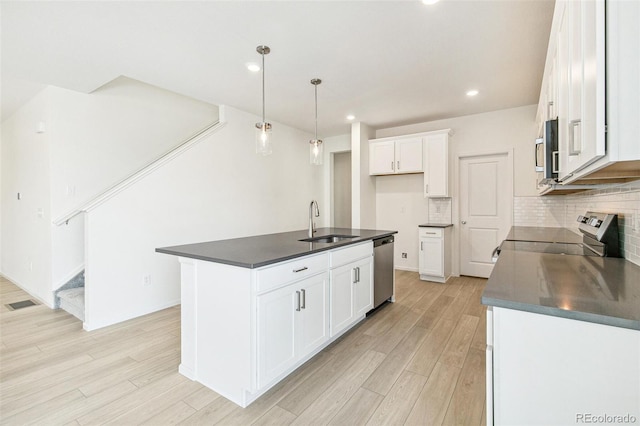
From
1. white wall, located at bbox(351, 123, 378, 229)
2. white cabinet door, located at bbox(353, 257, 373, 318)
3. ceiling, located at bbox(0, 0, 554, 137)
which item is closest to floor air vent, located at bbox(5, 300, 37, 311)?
ceiling, located at bbox(0, 0, 554, 137)

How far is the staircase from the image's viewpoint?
3.19 m

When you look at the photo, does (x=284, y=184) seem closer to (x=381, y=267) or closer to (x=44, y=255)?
(x=381, y=267)

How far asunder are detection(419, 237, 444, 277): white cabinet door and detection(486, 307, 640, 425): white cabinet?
12.1 feet

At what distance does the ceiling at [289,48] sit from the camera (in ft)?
7.11

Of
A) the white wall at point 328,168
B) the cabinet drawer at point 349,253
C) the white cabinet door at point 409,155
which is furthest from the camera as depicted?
the white wall at point 328,168

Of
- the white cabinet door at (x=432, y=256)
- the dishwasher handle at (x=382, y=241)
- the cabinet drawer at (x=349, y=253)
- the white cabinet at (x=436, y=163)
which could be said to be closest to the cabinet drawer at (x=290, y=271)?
the cabinet drawer at (x=349, y=253)

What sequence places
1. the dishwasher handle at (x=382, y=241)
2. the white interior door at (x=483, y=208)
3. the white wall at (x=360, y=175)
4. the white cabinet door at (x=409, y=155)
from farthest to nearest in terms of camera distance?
the white wall at (x=360, y=175) < the white cabinet door at (x=409, y=155) < the white interior door at (x=483, y=208) < the dishwasher handle at (x=382, y=241)

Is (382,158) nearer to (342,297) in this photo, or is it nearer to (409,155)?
(409,155)

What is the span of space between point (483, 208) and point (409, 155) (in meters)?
1.46

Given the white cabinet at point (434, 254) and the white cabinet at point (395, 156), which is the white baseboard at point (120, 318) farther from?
the white cabinet at point (395, 156)

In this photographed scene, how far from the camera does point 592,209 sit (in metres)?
2.45

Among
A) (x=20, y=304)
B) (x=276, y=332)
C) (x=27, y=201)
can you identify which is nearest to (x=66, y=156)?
(x=27, y=201)

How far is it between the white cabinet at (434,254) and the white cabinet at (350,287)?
1911 millimetres

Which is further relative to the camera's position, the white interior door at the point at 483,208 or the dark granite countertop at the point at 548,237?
the white interior door at the point at 483,208
